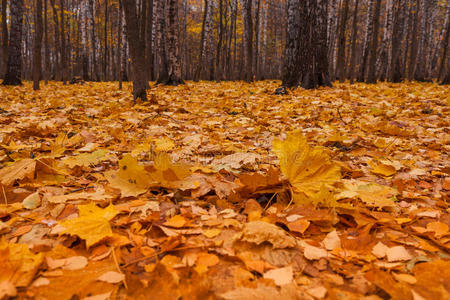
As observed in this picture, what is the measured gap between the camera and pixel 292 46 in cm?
663

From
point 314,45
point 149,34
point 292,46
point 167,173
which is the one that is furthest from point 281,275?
point 149,34

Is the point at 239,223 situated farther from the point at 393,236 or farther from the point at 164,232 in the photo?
the point at 393,236

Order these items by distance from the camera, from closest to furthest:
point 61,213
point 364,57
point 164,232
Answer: point 164,232 → point 61,213 → point 364,57

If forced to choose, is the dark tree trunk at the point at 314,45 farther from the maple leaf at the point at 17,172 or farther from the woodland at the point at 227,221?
the maple leaf at the point at 17,172

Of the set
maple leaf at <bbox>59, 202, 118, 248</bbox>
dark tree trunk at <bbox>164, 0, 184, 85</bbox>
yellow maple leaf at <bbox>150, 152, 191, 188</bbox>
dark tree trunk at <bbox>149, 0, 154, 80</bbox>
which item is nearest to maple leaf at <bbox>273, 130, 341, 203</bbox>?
yellow maple leaf at <bbox>150, 152, 191, 188</bbox>

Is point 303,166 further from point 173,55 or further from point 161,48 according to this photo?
point 161,48

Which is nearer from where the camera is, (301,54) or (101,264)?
(101,264)

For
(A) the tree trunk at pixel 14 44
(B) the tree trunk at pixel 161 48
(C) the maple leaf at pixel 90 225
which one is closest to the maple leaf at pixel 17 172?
(C) the maple leaf at pixel 90 225

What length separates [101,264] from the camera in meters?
0.81

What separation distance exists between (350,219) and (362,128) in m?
2.16

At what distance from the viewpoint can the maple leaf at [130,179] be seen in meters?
1.22

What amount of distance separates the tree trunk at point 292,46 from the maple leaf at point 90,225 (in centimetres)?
637

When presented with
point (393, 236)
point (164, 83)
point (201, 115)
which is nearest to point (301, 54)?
point (201, 115)

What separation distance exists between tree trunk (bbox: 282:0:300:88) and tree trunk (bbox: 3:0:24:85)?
9.04 m
